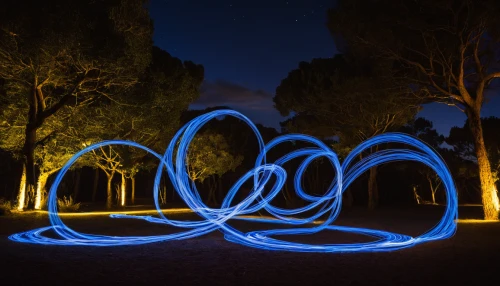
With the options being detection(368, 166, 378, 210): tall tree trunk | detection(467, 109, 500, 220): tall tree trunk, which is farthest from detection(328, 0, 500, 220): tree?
detection(368, 166, 378, 210): tall tree trunk

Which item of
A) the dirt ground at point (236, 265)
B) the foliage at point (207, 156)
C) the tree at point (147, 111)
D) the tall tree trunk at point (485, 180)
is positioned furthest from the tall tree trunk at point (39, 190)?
the tall tree trunk at point (485, 180)

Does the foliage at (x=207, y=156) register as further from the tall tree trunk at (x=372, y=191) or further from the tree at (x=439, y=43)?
the tree at (x=439, y=43)

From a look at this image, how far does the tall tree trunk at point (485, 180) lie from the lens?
16594 millimetres

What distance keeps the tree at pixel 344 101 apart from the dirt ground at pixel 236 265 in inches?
482

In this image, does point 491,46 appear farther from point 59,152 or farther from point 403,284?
point 59,152

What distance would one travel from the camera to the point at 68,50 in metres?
16.2

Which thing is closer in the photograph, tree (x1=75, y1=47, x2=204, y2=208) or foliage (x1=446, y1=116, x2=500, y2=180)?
tree (x1=75, y1=47, x2=204, y2=208)

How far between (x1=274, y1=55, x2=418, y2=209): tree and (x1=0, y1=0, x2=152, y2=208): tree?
11.0m

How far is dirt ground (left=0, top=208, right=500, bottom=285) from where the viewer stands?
5.95 metres

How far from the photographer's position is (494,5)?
15.0 metres

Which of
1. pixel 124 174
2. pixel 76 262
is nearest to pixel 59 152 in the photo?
pixel 124 174

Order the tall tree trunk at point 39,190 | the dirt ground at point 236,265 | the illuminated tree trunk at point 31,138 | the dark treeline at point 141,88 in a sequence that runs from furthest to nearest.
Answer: the tall tree trunk at point 39,190 → the illuminated tree trunk at point 31,138 → the dark treeline at point 141,88 → the dirt ground at point 236,265

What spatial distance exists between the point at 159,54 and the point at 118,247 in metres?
18.1

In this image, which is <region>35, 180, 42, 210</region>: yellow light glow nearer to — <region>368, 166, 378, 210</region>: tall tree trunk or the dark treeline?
the dark treeline
